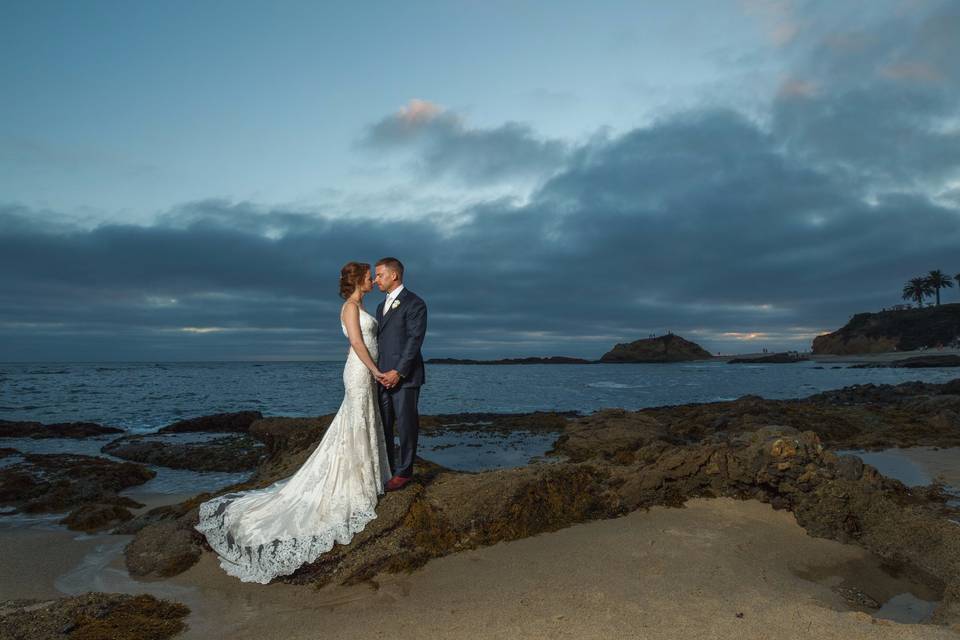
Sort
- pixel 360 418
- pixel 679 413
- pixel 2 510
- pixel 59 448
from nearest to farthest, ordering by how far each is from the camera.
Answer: pixel 360 418, pixel 2 510, pixel 59 448, pixel 679 413

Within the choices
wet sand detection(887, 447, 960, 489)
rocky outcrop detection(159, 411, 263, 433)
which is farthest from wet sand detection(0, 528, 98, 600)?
rocky outcrop detection(159, 411, 263, 433)

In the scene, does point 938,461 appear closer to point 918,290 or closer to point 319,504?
point 319,504

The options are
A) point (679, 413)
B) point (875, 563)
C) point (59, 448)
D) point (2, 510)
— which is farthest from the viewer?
point (679, 413)

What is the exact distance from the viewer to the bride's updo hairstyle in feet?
20.3

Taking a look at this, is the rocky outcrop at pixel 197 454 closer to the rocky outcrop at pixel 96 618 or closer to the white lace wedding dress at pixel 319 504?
the white lace wedding dress at pixel 319 504

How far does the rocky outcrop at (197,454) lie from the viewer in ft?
47.1

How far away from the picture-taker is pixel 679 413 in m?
22.5

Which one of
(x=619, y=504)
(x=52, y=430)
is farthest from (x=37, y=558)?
(x=52, y=430)

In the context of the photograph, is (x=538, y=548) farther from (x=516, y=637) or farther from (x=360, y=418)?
(x=360, y=418)

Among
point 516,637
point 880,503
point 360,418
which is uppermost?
point 360,418

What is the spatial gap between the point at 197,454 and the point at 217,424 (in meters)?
7.49

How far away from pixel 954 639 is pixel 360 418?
5.06m

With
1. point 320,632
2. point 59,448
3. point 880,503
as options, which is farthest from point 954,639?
point 59,448

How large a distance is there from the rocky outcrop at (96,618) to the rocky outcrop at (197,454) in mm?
9496
